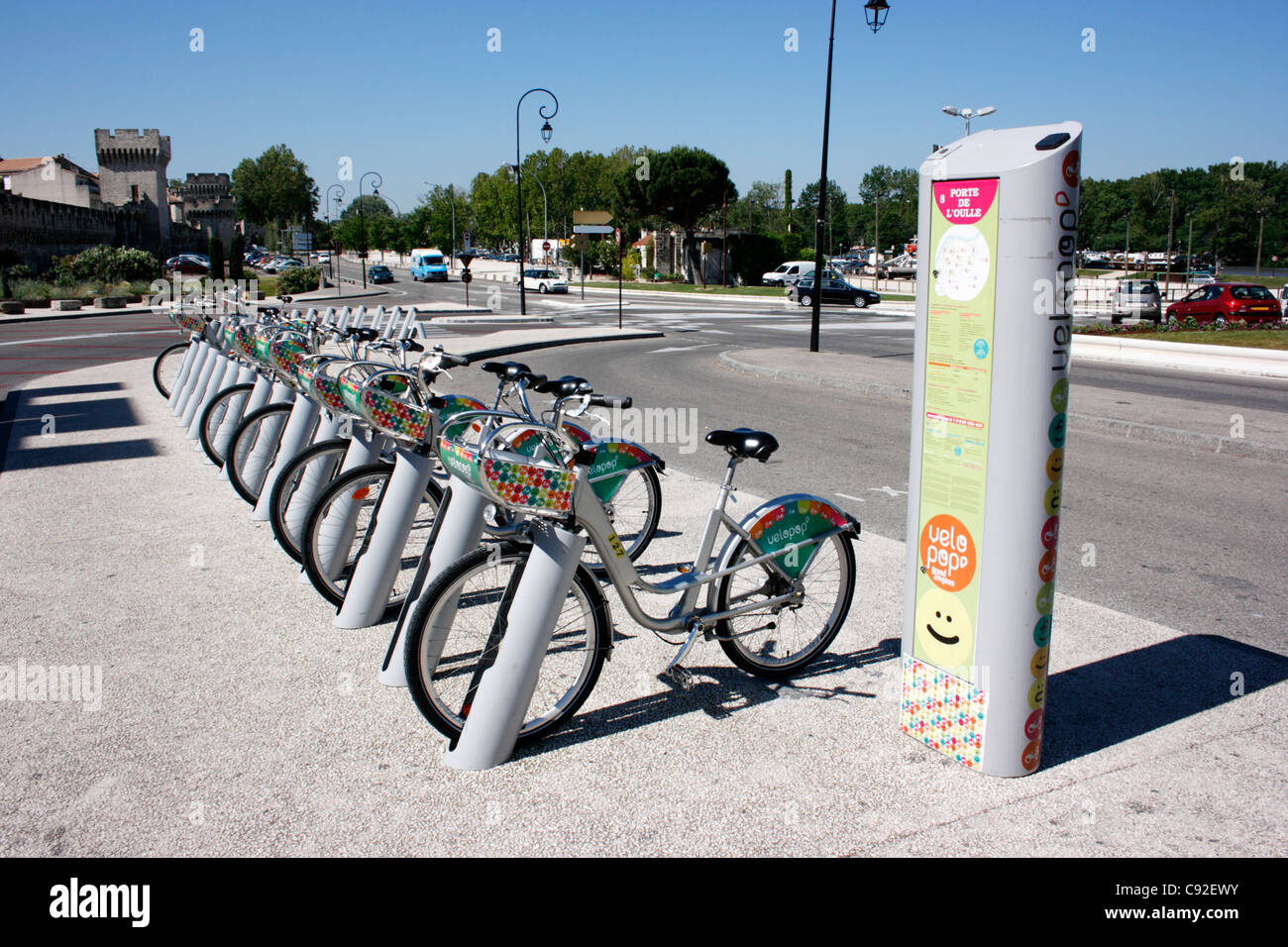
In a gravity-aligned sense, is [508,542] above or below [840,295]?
below

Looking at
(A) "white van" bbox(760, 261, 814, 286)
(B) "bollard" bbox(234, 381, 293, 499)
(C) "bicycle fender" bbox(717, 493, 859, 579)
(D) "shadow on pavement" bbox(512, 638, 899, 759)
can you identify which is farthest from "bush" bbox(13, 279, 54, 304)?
(A) "white van" bbox(760, 261, 814, 286)

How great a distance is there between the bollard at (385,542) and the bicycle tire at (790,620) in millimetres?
1574

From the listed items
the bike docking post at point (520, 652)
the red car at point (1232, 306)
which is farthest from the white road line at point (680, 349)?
the bike docking post at point (520, 652)

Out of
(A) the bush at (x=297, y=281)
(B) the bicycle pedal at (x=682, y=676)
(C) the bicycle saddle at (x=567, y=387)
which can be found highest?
(A) the bush at (x=297, y=281)

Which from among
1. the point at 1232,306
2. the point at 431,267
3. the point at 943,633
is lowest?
the point at 943,633

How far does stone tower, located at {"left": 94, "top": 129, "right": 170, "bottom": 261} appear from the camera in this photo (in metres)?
87.9

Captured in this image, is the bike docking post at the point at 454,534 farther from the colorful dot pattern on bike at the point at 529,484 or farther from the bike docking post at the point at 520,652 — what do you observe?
the colorful dot pattern on bike at the point at 529,484

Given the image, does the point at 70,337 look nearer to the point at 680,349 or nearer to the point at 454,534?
the point at 680,349

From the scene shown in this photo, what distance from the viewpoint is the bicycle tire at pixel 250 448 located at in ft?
20.9

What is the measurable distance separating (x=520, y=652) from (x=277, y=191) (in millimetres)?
A: 142530

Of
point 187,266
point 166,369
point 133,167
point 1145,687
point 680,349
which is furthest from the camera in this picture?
point 133,167
